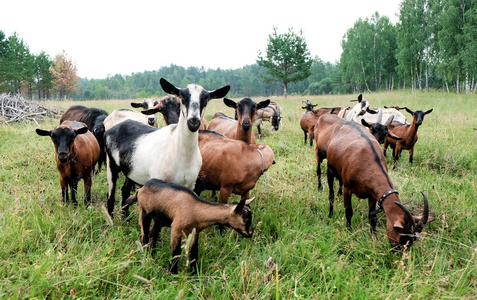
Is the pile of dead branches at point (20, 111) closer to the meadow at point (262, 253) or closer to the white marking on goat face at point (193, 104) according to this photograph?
A: the meadow at point (262, 253)

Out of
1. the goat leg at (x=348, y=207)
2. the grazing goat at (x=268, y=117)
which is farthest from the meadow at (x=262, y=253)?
the grazing goat at (x=268, y=117)

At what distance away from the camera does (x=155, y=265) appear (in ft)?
Answer: 9.91

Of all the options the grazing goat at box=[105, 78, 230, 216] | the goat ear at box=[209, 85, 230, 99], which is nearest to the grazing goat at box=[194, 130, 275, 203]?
the grazing goat at box=[105, 78, 230, 216]

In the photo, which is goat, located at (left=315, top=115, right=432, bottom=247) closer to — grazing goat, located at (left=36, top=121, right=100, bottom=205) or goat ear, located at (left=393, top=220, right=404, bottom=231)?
goat ear, located at (left=393, top=220, right=404, bottom=231)

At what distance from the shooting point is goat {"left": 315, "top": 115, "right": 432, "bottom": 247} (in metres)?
3.12

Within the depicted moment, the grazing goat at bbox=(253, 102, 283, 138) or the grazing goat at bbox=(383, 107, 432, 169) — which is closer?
the grazing goat at bbox=(383, 107, 432, 169)

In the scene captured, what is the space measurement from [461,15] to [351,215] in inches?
1278

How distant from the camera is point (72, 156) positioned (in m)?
4.48

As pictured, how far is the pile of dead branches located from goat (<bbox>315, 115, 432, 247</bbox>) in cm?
1365

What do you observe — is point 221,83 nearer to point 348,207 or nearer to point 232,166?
point 232,166

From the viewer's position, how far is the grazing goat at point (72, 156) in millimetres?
4207

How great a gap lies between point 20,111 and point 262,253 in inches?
607

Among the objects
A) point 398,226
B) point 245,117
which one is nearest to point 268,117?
point 245,117

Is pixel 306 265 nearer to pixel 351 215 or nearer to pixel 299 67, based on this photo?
pixel 351 215
